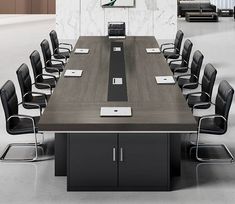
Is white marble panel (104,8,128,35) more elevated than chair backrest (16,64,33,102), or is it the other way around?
white marble panel (104,8,128,35)

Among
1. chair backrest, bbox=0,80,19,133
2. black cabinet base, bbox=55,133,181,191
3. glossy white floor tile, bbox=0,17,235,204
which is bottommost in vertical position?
glossy white floor tile, bbox=0,17,235,204

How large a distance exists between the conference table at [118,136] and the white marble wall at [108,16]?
31.1 ft

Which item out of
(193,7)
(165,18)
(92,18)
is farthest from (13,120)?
(193,7)

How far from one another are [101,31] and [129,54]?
6.94 meters

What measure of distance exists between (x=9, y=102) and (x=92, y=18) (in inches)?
383

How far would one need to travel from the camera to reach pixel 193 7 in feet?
75.8

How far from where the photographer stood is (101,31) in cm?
1548

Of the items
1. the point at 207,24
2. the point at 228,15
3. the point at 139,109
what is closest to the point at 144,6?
the point at 207,24

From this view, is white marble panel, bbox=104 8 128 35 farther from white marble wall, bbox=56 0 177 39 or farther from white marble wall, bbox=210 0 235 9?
white marble wall, bbox=210 0 235 9

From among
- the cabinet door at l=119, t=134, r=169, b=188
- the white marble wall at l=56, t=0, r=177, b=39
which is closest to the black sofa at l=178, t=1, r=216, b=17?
the white marble wall at l=56, t=0, r=177, b=39

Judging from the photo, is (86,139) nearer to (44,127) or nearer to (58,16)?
(44,127)

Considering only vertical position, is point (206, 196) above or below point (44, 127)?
below

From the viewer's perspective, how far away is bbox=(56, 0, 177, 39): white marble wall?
15430 mm

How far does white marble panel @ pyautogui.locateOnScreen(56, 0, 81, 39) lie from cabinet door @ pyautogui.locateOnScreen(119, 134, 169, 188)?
10.6m
